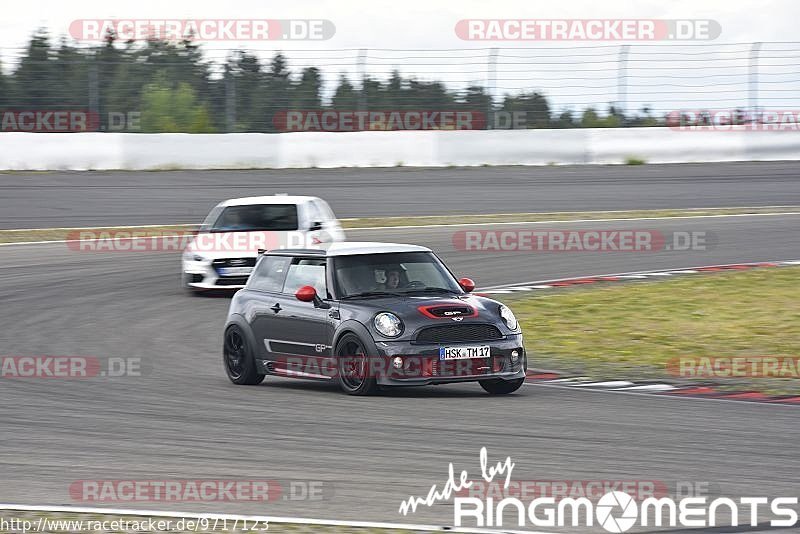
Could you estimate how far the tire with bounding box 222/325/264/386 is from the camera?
11.8 meters

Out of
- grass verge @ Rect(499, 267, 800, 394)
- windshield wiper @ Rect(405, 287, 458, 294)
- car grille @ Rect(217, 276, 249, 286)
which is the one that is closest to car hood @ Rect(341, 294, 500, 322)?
windshield wiper @ Rect(405, 287, 458, 294)

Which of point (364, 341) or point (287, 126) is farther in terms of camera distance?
point (287, 126)

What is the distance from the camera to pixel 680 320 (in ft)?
51.4

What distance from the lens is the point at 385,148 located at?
32.9 meters

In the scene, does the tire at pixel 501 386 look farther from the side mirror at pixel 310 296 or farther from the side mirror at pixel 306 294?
the side mirror at pixel 306 294

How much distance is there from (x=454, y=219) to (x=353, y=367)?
1700 cm

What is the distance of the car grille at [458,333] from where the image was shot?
410 inches

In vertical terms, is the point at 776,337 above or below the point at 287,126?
below

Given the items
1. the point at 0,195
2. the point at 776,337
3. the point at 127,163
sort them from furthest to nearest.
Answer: the point at 127,163 → the point at 0,195 → the point at 776,337

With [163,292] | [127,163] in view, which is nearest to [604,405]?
[163,292]

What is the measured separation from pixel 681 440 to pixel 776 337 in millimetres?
6107

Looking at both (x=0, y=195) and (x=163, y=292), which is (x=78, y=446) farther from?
(x=0, y=195)

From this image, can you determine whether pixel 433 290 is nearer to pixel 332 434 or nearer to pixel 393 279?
pixel 393 279

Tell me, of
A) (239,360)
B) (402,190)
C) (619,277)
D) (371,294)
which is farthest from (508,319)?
(402,190)
